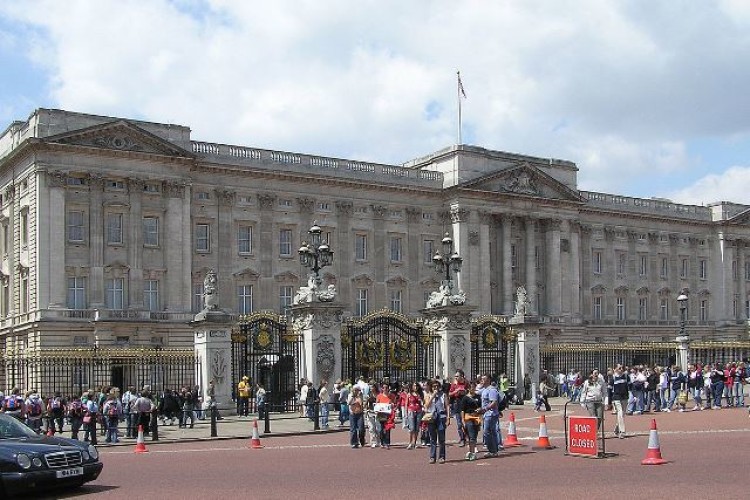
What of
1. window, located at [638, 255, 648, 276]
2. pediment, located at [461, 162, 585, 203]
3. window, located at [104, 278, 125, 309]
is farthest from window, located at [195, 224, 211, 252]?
window, located at [638, 255, 648, 276]

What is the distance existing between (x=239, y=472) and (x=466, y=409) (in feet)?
16.1

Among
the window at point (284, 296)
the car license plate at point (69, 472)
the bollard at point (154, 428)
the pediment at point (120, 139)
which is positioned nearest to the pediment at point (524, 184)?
the window at point (284, 296)

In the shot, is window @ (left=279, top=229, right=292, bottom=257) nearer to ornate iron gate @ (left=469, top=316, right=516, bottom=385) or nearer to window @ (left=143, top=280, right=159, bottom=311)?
window @ (left=143, top=280, right=159, bottom=311)

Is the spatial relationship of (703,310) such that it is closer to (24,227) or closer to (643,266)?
(643,266)

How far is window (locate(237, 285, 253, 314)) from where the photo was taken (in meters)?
64.8

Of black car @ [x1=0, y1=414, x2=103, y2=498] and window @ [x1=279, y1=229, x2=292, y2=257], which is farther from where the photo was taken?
window @ [x1=279, y1=229, x2=292, y2=257]

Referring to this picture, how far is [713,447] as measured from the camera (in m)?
23.0

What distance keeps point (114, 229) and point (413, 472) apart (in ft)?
143

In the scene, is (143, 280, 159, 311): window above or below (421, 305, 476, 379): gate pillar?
above


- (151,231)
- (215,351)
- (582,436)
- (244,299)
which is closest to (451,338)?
(215,351)

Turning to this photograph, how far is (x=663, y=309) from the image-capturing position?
87375 mm

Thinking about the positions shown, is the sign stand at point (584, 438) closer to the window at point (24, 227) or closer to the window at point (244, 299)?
the window at point (24, 227)

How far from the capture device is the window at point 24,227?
59094 mm

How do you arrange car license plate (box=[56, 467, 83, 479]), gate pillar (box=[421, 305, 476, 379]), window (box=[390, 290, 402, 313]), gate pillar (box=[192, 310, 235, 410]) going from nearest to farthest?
car license plate (box=[56, 467, 83, 479]), gate pillar (box=[192, 310, 235, 410]), gate pillar (box=[421, 305, 476, 379]), window (box=[390, 290, 402, 313])
